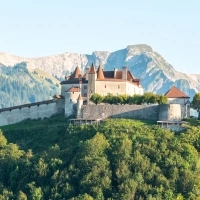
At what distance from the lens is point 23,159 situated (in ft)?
302

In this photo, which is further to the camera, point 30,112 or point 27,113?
point 27,113

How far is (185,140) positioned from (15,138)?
2618cm

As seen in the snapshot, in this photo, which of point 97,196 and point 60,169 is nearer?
point 97,196

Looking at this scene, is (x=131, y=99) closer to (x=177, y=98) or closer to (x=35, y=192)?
(x=177, y=98)

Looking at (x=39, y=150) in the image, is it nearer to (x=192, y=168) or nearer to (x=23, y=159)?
(x=23, y=159)

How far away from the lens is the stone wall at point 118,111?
9900 centimetres

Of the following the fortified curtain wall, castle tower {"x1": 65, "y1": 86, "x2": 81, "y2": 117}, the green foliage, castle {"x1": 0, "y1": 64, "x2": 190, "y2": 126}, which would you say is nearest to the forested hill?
castle {"x1": 0, "y1": 64, "x2": 190, "y2": 126}

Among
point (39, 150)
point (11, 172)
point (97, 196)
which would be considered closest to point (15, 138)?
point (39, 150)

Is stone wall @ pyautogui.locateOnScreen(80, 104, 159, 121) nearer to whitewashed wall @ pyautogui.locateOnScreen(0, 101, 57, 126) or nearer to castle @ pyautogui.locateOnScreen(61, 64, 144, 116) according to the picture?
castle @ pyautogui.locateOnScreen(61, 64, 144, 116)

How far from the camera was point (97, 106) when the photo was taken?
99438 mm

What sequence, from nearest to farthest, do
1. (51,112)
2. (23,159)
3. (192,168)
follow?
(192,168)
(23,159)
(51,112)

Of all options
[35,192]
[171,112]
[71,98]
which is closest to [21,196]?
[35,192]

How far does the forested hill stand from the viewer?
8219 cm

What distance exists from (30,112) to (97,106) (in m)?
14.8
